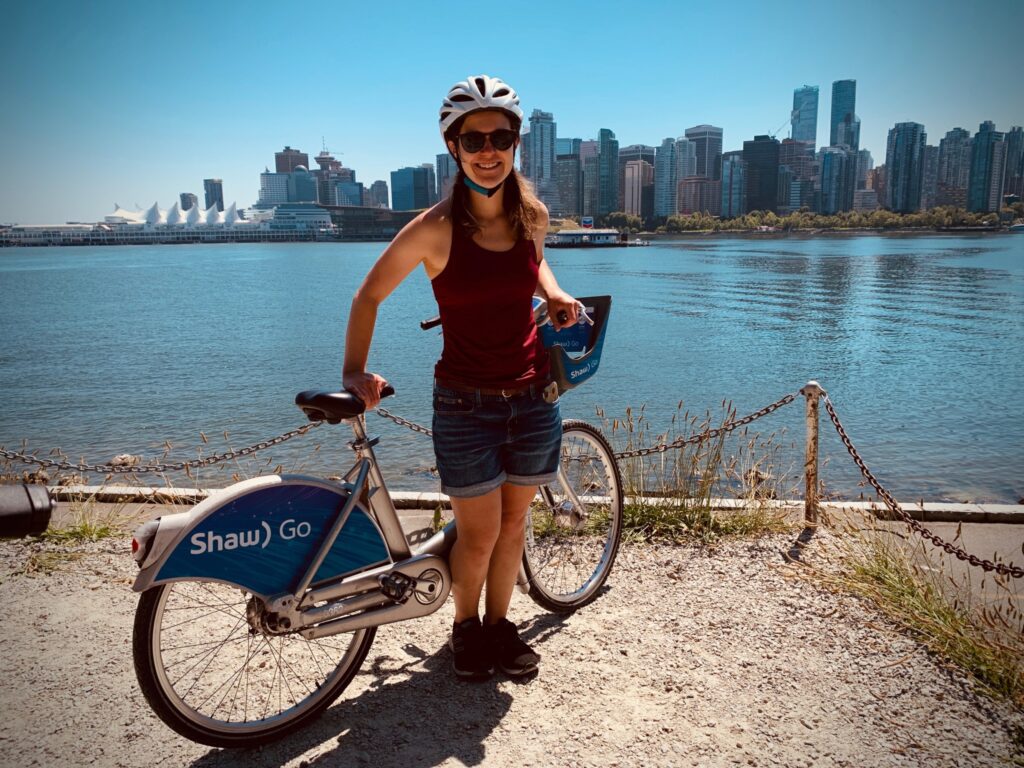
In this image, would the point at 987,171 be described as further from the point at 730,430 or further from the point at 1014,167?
the point at 730,430

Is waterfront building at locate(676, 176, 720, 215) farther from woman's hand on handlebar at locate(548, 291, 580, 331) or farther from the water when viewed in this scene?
woman's hand on handlebar at locate(548, 291, 580, 331)

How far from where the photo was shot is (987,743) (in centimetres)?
274

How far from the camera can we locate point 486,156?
273 cm

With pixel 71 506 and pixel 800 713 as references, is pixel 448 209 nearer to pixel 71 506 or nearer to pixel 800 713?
pixel 800 713

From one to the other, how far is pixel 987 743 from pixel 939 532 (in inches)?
100

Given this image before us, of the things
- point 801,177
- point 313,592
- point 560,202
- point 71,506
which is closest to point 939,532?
point 313,592

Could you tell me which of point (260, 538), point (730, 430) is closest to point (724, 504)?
point (730, 430)

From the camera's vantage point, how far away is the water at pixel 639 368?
11.9 meters

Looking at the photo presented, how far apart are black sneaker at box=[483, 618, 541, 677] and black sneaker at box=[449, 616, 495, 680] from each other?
41mm

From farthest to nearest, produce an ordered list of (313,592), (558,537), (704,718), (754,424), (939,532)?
(754,424) < (939,532) < (558,537) < (704,718) < (313,592)

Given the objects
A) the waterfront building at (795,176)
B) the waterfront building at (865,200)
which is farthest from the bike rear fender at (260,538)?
the waterfront building at (865,200)

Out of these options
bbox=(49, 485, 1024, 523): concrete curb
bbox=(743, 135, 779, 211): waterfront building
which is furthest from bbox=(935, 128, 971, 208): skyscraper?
bbox=(49, 485, 1024, 523): concrete curb

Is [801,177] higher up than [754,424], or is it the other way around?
[801,177]

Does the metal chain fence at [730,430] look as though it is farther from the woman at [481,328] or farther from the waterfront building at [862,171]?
the waterfront building at [862,171]
